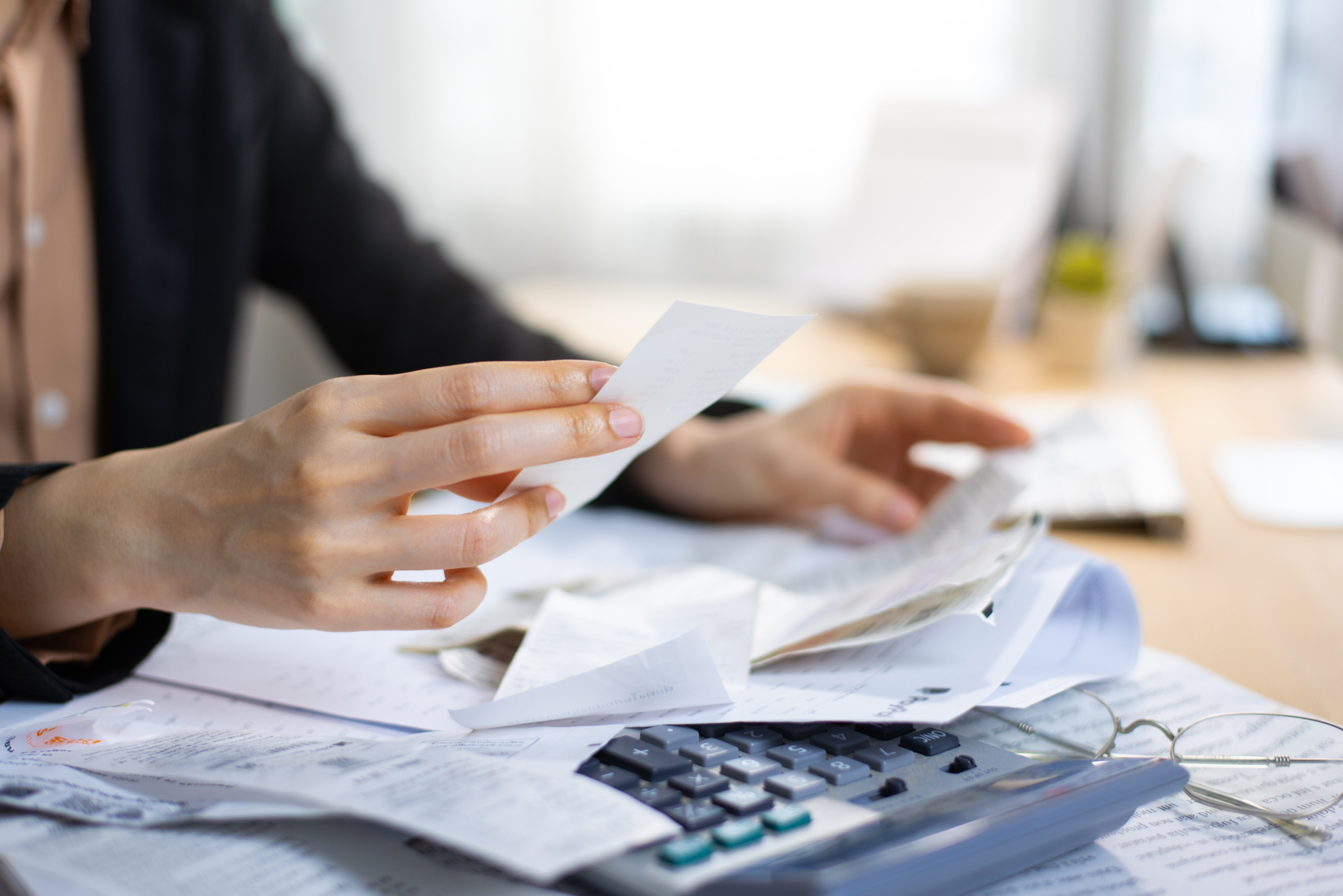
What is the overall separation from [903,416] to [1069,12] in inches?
53.1

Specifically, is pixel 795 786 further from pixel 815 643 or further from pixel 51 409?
pixel 51 409

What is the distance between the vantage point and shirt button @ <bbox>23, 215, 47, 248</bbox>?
0.81 metres

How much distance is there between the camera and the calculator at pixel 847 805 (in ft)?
0.92

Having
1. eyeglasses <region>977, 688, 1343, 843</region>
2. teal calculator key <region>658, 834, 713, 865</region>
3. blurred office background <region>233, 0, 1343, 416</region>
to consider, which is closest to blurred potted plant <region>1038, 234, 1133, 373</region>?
blurred office background <region>233, 0, 1343, 416</region>

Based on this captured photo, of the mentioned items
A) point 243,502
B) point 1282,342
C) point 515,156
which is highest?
point 515,156

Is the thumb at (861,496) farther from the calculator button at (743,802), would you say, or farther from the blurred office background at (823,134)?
the blurred office background at (823,134)

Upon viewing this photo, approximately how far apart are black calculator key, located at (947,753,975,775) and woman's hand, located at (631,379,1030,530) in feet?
1.26

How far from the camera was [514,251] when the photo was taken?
227cm

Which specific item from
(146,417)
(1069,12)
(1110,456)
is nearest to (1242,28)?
(1069,12)

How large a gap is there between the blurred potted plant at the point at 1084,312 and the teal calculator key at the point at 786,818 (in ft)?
3.47

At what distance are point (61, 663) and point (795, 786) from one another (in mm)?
337

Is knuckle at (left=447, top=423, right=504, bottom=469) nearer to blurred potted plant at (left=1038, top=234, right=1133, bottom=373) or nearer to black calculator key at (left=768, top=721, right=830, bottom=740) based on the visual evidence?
black calculator key at (left=768, top=721, right=830, bottom=740)

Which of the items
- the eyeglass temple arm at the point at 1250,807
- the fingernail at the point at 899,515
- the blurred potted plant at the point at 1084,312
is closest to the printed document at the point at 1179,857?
the eyeglass temple arm at the point at 1250,807

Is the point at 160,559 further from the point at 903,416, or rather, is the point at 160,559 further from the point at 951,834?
the point at 903,416
